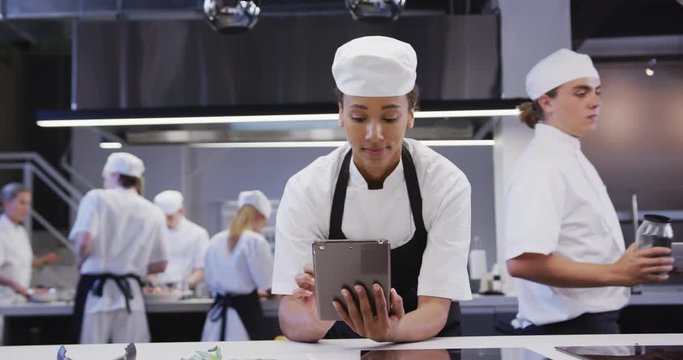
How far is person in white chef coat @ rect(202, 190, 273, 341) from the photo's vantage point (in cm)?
431

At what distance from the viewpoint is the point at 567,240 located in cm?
228

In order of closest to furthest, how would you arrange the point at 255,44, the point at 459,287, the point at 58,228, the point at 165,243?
the point at 459,287
the point at 255,44
the point at 165,243
the point at 58,228

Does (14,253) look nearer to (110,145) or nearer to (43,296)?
(43,296)

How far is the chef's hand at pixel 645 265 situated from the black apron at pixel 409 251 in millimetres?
551

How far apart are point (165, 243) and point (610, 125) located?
277 cm

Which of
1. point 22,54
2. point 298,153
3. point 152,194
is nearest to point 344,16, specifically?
point 298,153

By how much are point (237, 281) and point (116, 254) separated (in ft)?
2.21

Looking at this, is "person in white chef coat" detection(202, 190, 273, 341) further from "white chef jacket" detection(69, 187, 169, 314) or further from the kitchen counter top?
"white chef jacket" detection(69, 187, 169, 314)

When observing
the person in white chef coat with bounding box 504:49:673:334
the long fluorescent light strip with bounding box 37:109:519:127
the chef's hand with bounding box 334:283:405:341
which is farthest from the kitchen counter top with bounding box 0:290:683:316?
the chef's hand with bounding box 334:283:405:341

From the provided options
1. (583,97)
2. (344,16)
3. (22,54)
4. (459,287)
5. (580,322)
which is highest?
(22,54)

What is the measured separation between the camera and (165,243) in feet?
15.3

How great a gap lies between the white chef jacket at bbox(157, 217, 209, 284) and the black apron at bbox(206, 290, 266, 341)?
1098 mm

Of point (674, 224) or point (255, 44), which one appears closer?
point (255, 44)

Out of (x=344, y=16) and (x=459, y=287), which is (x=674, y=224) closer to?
(x=344, y=16)
